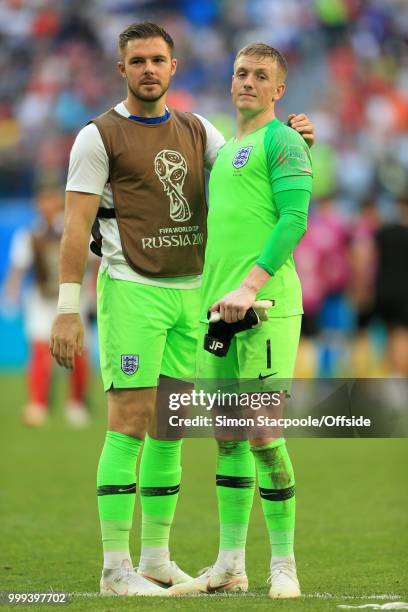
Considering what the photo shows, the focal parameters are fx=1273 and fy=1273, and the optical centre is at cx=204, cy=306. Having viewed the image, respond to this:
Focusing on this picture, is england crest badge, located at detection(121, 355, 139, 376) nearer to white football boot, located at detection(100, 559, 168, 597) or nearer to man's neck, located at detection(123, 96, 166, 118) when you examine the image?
white football boot, located at detection(100, 559, 168, 597)

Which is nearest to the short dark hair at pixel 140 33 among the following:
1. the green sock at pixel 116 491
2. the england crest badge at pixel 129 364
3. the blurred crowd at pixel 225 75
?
the england crest badge at pixel 129 364

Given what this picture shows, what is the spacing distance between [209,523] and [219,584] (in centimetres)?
236

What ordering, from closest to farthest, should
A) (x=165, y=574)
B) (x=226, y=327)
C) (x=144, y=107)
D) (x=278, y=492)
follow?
(x=226, y=327) → (x=278, y=492) → (x=144, y=107) → (x=165, y=574)

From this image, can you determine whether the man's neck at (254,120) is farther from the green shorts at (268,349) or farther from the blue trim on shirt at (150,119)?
the green shorts at (268,349)

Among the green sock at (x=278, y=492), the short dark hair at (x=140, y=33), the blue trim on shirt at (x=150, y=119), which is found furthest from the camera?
the blue trim on shirt at (x=150, y=119)

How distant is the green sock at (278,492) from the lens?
5.12 meters

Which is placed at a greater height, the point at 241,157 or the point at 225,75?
the point at 225,75

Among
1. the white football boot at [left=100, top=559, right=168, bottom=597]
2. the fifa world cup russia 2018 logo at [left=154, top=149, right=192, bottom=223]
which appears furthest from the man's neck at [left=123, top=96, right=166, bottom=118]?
the white football boot at [left=100, top=559, right=168, bottom=597]

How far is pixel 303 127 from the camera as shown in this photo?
5402 millimetres

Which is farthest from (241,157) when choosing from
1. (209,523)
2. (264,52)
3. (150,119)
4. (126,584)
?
(209,523)

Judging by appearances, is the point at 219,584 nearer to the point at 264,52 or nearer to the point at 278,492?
the point at 278,492

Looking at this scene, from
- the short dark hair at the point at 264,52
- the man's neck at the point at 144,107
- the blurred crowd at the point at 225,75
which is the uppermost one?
the blurred crowd at the point at 225,75

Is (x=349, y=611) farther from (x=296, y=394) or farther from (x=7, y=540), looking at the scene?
(x=7, y=540)

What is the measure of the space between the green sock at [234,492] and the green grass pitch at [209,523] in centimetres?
24
